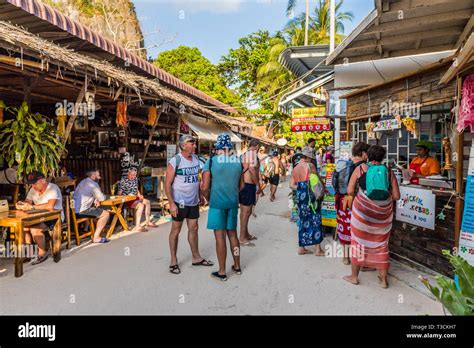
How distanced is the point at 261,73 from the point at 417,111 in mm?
18810

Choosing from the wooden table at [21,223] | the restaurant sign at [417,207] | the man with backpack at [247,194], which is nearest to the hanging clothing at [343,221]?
the restaurant sign at [417,207]

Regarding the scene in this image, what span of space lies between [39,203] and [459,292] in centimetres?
492

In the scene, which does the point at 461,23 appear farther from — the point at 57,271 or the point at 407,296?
the point at 57,271

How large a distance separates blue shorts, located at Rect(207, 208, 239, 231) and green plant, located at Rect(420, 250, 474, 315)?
7.96 ft

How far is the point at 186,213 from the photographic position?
425cm

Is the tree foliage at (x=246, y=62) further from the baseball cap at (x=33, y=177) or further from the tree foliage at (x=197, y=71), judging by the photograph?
the baseball cap at (x=33, y=177)

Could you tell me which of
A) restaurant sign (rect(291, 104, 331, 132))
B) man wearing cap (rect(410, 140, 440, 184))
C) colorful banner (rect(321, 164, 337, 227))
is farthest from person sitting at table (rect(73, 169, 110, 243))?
restaurant sign (rect(291, 104, 331, 132))

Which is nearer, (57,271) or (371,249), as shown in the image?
(371,249)

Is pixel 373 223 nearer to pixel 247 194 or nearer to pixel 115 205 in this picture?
pixel 247 194

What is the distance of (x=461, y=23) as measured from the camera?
5.34 meters

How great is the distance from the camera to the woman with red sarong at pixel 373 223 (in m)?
3.71

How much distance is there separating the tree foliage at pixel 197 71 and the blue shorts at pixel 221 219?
22.4m

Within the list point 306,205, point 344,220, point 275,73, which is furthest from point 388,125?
point 275,73

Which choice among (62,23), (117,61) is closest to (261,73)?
(117,61)
